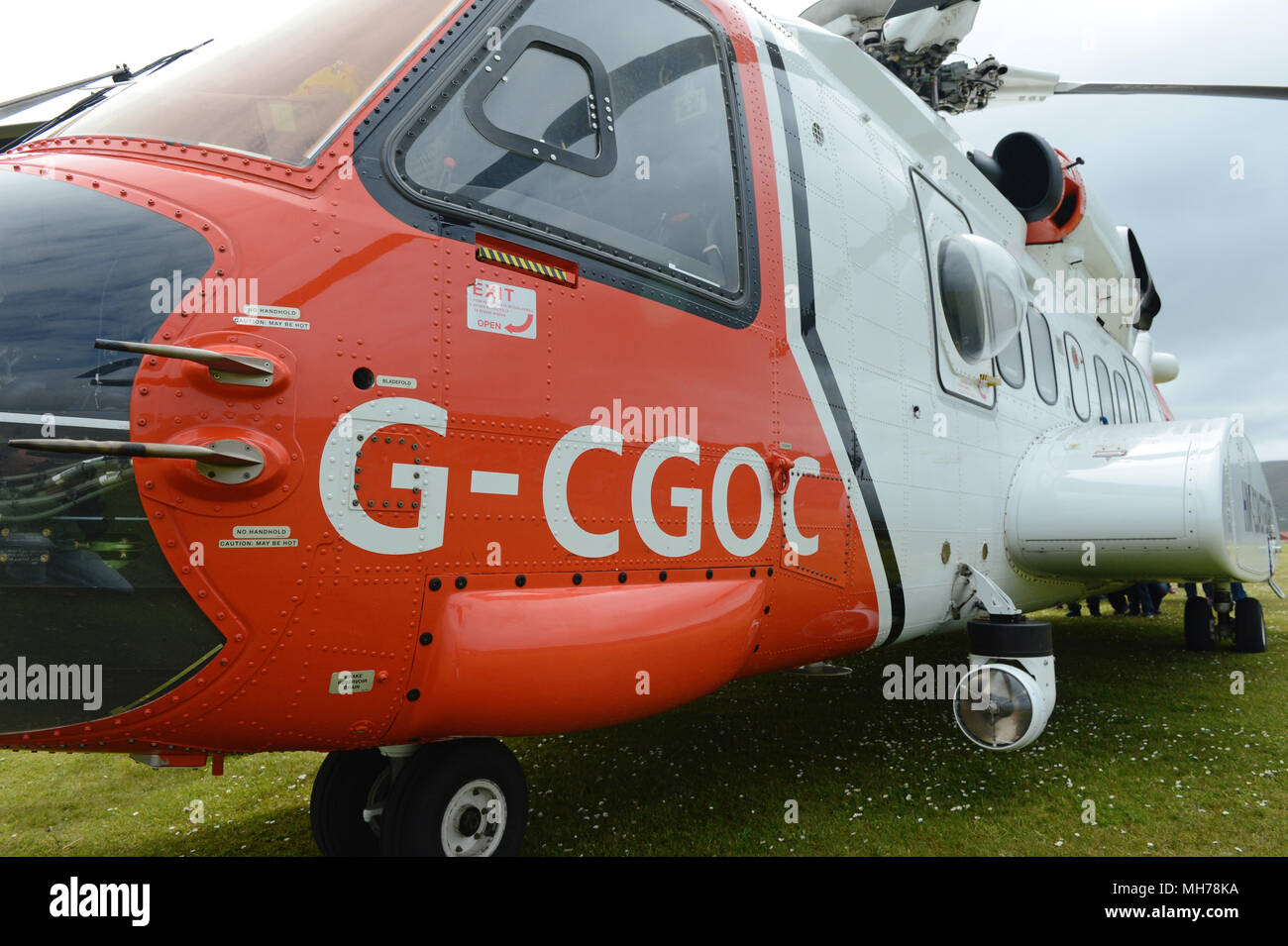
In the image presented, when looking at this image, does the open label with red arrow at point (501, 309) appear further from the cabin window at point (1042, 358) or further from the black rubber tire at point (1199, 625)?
the black rubber tire at point (1199, 625)

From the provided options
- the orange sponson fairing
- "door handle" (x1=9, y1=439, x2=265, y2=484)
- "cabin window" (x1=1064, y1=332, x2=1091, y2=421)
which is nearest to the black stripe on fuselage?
the orange sponson fairing

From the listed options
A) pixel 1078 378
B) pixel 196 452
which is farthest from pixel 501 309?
pixel 1078 378

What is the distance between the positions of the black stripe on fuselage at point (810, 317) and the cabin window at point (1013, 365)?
2.14 metres

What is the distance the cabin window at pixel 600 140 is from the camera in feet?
8.50

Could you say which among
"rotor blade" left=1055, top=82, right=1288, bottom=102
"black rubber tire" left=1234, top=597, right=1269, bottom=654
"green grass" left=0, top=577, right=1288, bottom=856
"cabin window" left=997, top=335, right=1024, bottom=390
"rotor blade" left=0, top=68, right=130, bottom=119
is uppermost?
"rotor blade" left=1055, top=82, right=1288, bottom=102

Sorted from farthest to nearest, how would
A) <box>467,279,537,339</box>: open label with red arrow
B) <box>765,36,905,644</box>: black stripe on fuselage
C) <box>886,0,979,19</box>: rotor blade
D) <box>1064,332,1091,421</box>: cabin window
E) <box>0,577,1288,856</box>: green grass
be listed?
<box>1064,332,1091,421</box>: cabin window
<box>886,0,979,19</box>: rotor blade
<box>0,577,1288,856</box>: green grass
<box>765,36,905,644</box>: black stripe on fuselage
<box>467,279,537,339</box>: open label with red arrow

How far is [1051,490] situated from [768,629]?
287 cm

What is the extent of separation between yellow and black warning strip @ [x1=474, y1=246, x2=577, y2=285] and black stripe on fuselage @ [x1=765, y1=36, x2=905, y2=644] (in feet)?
4.03

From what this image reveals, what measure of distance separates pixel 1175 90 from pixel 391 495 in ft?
23.1

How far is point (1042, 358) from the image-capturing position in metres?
6.37

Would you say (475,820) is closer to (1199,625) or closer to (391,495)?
(391,495)

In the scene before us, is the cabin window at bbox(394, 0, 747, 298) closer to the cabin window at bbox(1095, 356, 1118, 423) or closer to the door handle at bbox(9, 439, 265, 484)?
the door handle at bbox(9, 439, 265, 484)

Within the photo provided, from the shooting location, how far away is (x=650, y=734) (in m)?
5.52

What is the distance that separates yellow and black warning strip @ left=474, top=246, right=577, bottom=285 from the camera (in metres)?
2.54
